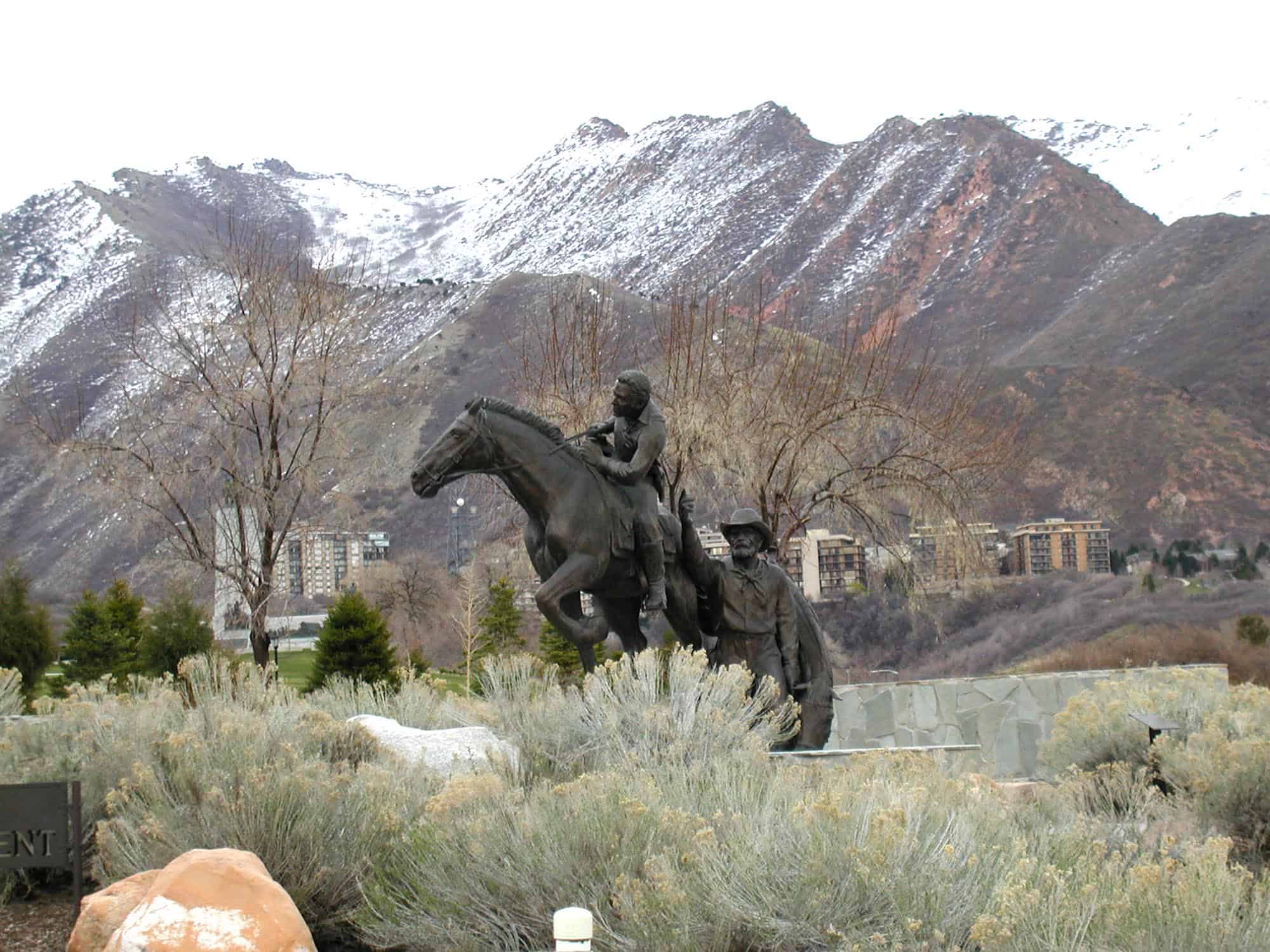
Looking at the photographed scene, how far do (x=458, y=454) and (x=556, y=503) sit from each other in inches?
31.1

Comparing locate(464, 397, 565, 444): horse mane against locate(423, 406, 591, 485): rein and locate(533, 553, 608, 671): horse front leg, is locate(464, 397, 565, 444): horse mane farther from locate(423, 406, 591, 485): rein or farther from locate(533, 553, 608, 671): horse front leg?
locate(533, 553, 608, 671): horse front leg

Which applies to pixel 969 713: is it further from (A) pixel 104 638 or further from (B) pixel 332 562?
(B) pixel 332 562

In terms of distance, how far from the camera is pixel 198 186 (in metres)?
198

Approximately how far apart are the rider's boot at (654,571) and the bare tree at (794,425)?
13851 millimetres

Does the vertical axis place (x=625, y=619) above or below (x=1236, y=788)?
above

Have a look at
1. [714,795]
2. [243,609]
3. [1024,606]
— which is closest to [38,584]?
[243,609]

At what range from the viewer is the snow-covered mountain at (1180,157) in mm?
137250

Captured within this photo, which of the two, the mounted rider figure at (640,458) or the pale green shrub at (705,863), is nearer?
the pale green shrub at (705,863)

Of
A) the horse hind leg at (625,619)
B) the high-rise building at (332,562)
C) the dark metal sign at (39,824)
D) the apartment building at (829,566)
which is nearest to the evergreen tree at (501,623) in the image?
the high-rise building at (332,562)

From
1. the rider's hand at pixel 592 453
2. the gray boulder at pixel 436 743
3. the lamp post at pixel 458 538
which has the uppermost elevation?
the lamp post at pixel 458 538

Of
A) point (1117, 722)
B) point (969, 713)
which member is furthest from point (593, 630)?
point (969, 713)

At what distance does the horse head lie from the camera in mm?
9938

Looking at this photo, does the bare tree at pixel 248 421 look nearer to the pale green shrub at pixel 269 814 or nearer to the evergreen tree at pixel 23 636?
the evergreen tree at pixel 23 636

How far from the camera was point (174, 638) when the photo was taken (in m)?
23.6
